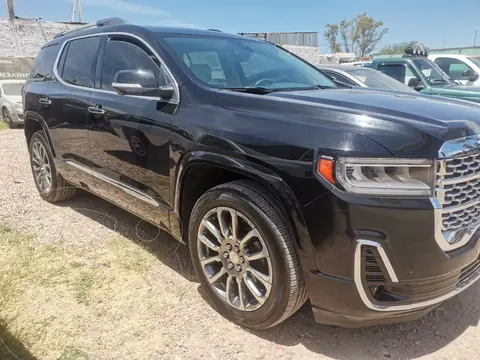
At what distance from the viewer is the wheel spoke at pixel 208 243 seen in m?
2.66

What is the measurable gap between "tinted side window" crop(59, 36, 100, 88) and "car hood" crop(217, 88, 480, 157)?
1714mm

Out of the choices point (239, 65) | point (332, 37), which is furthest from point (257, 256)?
point (332, 37)

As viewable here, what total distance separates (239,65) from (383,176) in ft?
5.76

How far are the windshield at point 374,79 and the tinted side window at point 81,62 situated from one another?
15.1 feet

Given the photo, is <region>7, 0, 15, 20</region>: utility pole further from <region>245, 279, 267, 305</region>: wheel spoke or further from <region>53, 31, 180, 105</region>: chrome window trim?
<region>245, 279, 267, 305</region>: wheel spoke

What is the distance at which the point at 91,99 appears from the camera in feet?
11.8

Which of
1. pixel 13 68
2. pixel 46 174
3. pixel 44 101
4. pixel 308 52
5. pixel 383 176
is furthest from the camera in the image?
pixel 308 52

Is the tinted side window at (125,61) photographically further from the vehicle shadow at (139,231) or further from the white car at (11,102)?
the white car at (11,102)

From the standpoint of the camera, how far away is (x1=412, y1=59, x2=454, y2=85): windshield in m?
8.09

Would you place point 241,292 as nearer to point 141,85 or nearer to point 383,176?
point 383,176

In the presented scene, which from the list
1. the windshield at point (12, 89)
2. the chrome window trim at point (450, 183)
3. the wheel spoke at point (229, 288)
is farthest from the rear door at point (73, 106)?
the windshield at point (12, 89)

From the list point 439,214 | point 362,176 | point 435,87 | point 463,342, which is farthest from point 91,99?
point 435,87

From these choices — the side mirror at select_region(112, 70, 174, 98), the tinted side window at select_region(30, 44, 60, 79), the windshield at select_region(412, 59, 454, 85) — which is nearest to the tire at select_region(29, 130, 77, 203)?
the tinted side window at select_region(30, 44, 60, 79)

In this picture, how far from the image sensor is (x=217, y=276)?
2.71 metres
